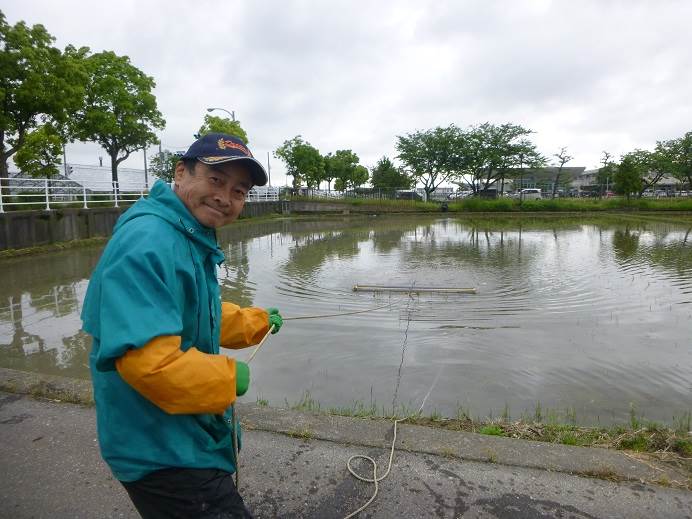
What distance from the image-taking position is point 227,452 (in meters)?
1.65

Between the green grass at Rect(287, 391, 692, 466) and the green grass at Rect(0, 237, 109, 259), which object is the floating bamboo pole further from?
the green grass at Rect(0, 237, 109, 259)

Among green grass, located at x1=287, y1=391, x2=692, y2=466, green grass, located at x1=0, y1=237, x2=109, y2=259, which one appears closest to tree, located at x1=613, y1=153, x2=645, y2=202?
green grass, located at x1=0, y1=237, x2=109, y2=259

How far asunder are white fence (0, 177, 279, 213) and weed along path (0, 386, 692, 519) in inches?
433

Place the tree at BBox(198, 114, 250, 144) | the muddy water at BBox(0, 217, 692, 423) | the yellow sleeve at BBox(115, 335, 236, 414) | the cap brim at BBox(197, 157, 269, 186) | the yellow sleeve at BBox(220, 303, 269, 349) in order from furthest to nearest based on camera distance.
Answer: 1. the tree at BBox(198, 114, 250, 144)
2. the muddy water at BBox(0, 217, 692, 423)
3. the yellow sleeve at BBox(220, 303, 269, 349)
4. the cap brim at BBox(197, 157, 269, 186)
5. the yellow sleeve at BBox(115, 335, 236, 414)

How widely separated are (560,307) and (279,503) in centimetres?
698

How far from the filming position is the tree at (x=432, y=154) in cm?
4953

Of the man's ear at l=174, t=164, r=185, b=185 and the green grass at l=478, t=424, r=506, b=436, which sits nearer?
the man's ear at l=174, t=164, r=185, b=185

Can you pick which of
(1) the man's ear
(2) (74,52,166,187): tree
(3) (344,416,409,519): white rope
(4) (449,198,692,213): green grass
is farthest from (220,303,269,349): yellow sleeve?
(4) (449,198,692,213): green grass

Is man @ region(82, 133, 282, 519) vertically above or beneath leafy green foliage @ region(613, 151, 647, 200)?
beneath

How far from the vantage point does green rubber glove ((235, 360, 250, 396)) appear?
148 centimetres

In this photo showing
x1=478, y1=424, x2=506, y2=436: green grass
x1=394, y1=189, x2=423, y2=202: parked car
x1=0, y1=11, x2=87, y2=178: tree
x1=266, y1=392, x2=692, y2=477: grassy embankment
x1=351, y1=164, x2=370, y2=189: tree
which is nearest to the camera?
x1=266, y1=392, x2=692, y2=477: grassy embankment

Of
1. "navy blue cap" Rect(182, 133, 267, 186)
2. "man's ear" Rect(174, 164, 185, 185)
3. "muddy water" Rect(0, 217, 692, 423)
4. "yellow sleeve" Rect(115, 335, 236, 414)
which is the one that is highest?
"navy blue cap" Rect(182, 133, 267, 186)

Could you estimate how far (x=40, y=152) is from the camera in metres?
18.9

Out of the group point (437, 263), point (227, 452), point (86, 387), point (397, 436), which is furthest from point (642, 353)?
point (437, 263)
